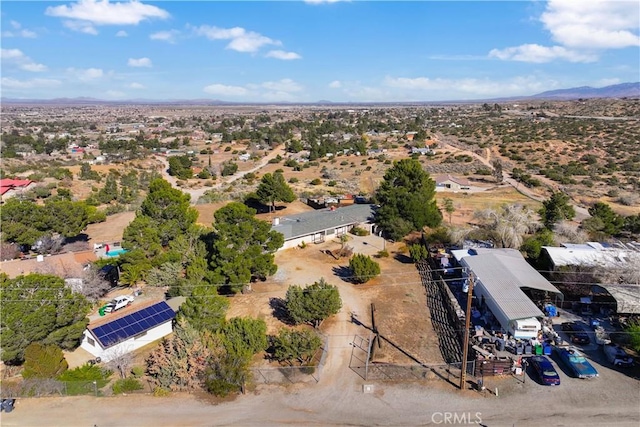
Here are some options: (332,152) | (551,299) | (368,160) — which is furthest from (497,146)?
(551,299)

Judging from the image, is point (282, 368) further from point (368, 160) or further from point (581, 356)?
point (368, 160)

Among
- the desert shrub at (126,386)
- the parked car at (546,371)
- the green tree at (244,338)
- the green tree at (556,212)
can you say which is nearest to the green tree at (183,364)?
the desert shrub at (126,386)

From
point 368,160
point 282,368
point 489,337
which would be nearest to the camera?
point 282,368

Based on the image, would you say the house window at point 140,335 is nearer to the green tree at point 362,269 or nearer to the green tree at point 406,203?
the green tree at point 362,269

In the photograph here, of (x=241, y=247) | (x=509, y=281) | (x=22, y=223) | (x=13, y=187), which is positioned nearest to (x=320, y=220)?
(x=241, y=247)

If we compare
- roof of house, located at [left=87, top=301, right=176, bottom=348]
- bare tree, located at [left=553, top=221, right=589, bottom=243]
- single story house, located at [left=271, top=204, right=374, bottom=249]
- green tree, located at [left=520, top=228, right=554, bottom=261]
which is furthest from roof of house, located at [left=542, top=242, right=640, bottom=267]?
roof of house, located at [left=87, top=301, right=176, bottom=348]

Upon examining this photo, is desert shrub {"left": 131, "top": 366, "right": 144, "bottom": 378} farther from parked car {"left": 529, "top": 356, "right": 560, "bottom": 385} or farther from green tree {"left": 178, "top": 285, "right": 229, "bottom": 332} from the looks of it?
parked car {"left": 529, "top": 356, "right": 560, "bottom": 385}
